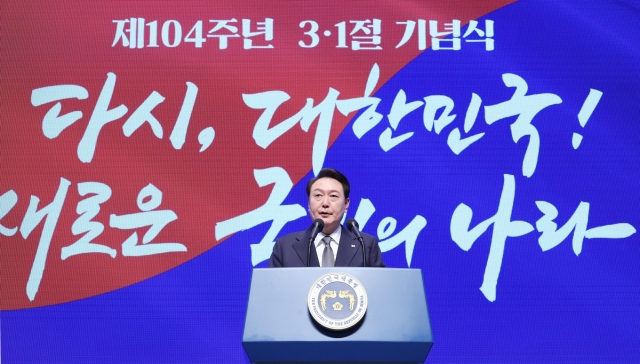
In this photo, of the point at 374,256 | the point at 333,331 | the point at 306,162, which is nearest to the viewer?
the point at 333,331

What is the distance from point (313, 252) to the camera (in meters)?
2.03

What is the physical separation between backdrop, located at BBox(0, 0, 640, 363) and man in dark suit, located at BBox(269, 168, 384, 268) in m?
0.99

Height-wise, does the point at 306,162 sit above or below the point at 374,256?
above

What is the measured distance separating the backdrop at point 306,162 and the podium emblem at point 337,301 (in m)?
1.63

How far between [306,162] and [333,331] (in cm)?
177

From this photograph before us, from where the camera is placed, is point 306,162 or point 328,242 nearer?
point 328,242

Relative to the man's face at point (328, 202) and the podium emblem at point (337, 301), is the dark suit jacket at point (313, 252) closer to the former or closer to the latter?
the man's face at point (328, 202)

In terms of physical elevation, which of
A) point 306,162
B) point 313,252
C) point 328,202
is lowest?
point 313,252

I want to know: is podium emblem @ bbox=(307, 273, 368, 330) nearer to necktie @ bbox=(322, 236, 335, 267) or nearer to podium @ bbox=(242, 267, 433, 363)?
podium @ bbox=(242, 267, 433, 363)

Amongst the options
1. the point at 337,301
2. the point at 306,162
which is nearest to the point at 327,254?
the point at 337,301

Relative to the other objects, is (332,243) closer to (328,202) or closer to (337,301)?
(328,202)

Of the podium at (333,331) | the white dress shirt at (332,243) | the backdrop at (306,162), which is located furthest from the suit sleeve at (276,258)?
the backdrop at (306,162)

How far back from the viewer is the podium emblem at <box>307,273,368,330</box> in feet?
4.71

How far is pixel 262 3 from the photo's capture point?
322 centimetres
